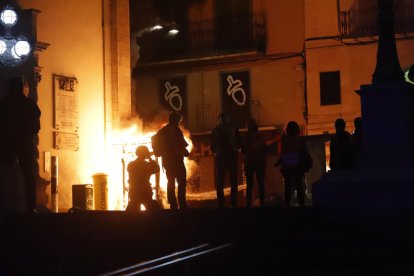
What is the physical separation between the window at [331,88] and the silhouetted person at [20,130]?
70.6ft

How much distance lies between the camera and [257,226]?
558 inches

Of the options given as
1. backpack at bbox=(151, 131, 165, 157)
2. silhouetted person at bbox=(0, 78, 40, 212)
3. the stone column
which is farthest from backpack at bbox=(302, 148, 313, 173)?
the stone column

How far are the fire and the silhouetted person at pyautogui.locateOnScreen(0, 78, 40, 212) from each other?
11983 mm

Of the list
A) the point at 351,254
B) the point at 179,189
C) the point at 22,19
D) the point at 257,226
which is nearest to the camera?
the point at 351,254

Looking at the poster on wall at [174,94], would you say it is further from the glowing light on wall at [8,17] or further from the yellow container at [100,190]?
the glowing light on wall at [8,17]

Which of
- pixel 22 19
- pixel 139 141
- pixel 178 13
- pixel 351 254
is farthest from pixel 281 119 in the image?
pixel 351 254

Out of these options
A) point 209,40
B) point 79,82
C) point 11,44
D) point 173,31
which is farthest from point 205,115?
point 11,44

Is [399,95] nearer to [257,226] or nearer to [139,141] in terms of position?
[257,226]

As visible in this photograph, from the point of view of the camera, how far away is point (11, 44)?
19.4 metres

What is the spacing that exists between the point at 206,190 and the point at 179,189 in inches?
794

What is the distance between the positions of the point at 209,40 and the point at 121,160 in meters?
11.2

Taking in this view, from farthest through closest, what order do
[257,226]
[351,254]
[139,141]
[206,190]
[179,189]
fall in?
[206,190] < [139,141] < [179,189] < [257,226] < [351,254]

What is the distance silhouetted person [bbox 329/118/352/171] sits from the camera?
57.0 feet

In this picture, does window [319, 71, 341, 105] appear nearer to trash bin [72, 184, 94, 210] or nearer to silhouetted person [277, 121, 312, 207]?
trash bin [72, 184, 94, 210]
